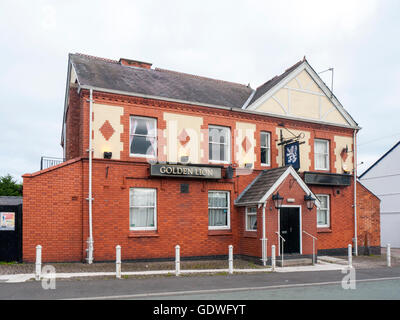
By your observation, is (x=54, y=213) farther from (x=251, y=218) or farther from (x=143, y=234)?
(x=251, y=218)

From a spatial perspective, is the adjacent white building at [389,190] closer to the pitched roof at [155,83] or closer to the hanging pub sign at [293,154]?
the hanging pub sign at [293,154]

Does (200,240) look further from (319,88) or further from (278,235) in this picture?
(319,88)

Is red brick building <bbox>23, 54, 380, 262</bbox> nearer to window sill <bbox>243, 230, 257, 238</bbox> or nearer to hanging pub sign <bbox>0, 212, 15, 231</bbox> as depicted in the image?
window sill <bbox>243, 230, 257, 238</bbox>

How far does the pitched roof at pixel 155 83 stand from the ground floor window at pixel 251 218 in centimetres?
511

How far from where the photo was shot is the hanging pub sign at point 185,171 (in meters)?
16.5

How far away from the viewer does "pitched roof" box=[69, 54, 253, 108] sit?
1727 centimetres

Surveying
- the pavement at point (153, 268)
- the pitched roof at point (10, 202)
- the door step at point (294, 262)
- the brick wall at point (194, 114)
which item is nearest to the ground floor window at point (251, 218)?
the pavement at point (153, 268)

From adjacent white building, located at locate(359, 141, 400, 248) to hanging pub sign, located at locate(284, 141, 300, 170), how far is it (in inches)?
507

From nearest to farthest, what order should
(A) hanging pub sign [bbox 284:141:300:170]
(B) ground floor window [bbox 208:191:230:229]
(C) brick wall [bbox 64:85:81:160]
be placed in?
(C) brick wall [bbox 64:85:81:160] < (B) ground floor window [bbox 208:191:230:229] < (A) hanging pub sign [bbox 284:141:300:170]

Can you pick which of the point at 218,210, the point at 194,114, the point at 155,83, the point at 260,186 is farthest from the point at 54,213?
the point at 260,186

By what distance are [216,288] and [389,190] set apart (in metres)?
22.1

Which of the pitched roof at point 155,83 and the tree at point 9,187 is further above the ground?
the pitched roof at point 155,83

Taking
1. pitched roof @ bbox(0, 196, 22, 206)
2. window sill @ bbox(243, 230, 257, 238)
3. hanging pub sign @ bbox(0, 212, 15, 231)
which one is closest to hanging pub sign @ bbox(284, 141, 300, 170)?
window sill @ bbox(243, 230, 257, 238)

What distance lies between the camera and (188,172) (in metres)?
17.1
